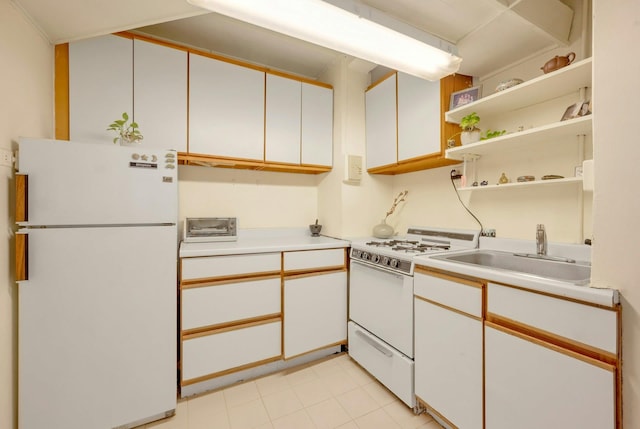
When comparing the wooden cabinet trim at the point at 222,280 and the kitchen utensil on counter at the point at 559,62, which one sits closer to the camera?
the kitchen utensil on counter at the point at 559,62

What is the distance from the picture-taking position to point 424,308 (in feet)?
4.92

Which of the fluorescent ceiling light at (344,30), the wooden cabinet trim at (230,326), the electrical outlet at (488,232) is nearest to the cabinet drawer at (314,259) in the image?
the wooden cabinet trim at (230,326)

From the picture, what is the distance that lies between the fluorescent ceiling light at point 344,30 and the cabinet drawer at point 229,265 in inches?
54.9

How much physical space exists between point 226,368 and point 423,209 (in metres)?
2.06

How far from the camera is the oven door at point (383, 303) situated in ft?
5.31

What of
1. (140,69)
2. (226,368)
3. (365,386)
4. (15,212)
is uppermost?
(140,69)

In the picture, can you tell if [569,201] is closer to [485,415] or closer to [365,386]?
[485,415]

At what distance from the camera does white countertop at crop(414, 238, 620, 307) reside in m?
0.86

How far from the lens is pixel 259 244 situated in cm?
201

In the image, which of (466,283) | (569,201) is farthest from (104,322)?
(569,201)

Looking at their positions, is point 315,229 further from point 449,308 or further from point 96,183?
point 96,183

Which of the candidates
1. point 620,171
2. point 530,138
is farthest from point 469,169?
point 620,171

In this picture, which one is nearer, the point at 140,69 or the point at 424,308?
the point at 424,308

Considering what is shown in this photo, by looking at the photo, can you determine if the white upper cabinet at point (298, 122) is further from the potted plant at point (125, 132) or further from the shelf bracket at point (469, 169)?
the shelf bracket at point (469, 169)
